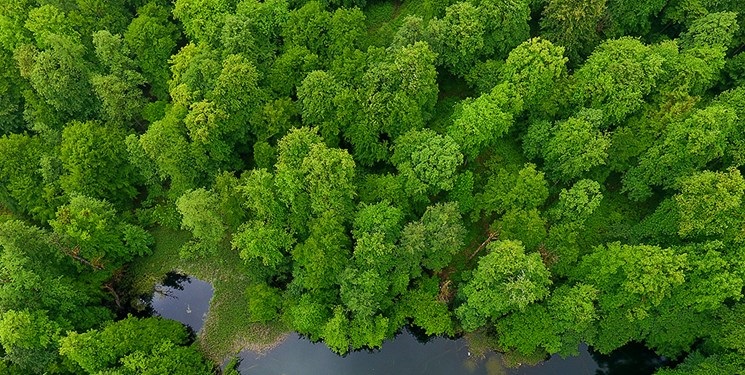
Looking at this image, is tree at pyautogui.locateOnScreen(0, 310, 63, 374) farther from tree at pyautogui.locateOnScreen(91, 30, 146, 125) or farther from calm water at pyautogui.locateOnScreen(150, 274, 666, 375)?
tree at pyautogui.locateOnScreen(91, 30, 146, 125)

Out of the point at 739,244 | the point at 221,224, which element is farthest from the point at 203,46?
the point at 739,244

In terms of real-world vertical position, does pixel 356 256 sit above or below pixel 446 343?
above

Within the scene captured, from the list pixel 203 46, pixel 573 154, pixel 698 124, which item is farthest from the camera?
pixel 203 46

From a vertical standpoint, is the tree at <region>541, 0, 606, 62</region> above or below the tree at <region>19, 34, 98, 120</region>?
above

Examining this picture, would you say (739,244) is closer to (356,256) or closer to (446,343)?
(446,343)

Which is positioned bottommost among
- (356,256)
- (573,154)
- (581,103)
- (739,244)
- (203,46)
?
(356,256)

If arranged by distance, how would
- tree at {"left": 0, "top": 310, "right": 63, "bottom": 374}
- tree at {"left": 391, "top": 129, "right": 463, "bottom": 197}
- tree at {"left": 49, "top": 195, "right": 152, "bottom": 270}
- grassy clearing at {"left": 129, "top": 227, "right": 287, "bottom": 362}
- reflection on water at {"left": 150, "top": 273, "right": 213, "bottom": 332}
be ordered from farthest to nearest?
reflection on water at {"left": 150, "top": 273, "right": 213, "bottom": 332} → grassy clearing at {"left": 129, "top": 227, "right": 287, "bottom": 362} → tree at {"left": 391, "top": 129, "right": 463, "bottom": 197} → tree at {"left": 49, "top": 195, "right": 152, "bottom": 270} → tree at {"left": 0, "top": 310, "right": 63, "bottom": 374}

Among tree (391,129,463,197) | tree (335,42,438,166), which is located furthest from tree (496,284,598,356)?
tree (335,42,438,166)
